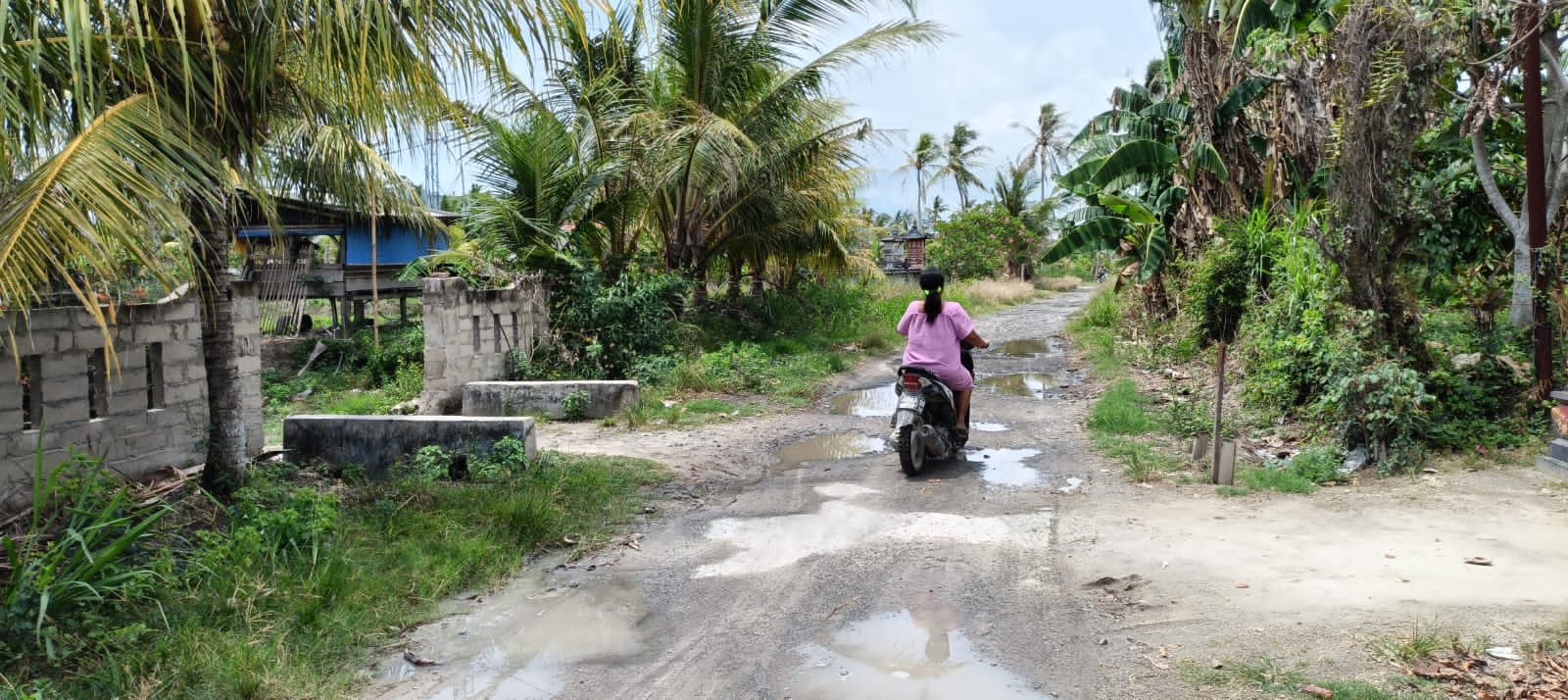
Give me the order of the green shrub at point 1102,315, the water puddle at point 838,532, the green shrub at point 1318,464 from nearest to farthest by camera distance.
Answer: the water puddle at point 838,532
the green shrub at point 1318,464
the green shrub at point 1102,315

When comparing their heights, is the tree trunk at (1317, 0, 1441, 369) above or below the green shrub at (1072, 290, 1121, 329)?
above

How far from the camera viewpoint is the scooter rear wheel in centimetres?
691

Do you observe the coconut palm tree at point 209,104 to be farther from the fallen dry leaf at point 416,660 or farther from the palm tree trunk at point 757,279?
the palm tree trunk at point 757,279

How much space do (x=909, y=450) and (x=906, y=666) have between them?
10.6ft

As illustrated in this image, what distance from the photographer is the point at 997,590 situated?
4574mm

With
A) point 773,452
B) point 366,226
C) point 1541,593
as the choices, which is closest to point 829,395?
point 773,452

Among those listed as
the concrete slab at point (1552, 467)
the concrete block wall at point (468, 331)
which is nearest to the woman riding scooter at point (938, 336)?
the concrete slab at point (1552, 467)

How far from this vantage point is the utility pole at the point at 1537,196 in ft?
22.0

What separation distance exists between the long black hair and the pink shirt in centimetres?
4

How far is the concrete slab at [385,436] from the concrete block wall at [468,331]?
2.61 meters

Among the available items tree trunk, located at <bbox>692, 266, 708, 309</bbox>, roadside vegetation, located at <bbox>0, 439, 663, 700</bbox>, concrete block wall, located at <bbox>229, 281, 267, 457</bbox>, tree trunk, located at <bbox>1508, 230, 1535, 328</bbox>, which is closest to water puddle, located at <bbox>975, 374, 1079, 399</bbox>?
tree trunk, located at <bbox>1508, 230, 1535, 328</bbox>

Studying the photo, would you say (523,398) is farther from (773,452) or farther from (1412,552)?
(1412,552)

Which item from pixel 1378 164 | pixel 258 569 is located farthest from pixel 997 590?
pixel 1378 164

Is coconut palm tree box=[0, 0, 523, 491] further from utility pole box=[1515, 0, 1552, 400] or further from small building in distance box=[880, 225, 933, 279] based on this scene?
small building in distance box=[880, 225, 933, 279]
